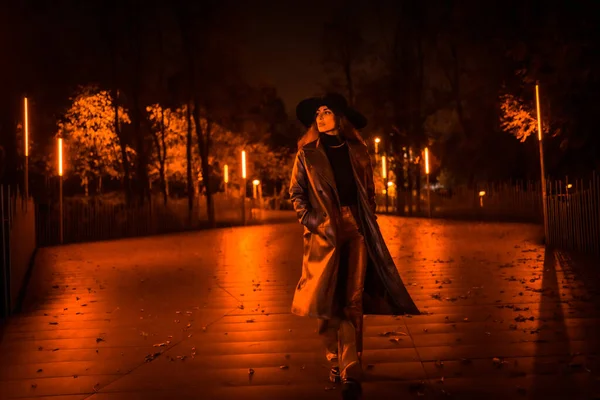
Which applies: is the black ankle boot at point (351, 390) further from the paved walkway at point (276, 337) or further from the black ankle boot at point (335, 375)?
the black ankle boot at point (335, 375)

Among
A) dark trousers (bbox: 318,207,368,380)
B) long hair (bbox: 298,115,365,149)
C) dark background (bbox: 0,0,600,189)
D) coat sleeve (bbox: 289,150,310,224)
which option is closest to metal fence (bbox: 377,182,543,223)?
dark background (bbox: 0,0,600,189)

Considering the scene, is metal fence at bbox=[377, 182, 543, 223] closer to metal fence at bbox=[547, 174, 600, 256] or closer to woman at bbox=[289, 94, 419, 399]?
metal fence at bbox=[547, 174, 600, 256]

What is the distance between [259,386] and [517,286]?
5.76 m

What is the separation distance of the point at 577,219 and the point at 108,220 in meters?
16.2

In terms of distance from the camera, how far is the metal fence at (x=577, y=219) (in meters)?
13.8

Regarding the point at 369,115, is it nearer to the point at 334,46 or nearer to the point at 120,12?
the point at 334,46

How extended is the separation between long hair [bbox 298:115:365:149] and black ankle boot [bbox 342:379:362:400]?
5.64 ft

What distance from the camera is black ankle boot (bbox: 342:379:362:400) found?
15.9 feet

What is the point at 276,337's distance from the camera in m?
7.04

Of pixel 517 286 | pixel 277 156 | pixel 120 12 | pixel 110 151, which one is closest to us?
pixel 517 286

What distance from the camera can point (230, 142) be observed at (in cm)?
4425

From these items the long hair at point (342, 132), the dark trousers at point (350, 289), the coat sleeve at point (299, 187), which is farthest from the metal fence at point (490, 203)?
the coat sleeve at point (299, 187)

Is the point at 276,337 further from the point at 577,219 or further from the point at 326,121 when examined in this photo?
the point at 577,219

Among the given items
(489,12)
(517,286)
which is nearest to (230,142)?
(489,12)
